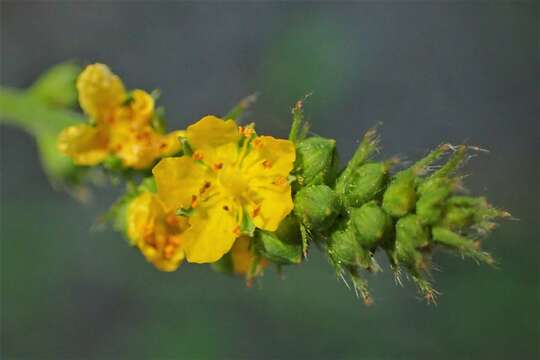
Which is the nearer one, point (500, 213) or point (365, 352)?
point (500, 213)

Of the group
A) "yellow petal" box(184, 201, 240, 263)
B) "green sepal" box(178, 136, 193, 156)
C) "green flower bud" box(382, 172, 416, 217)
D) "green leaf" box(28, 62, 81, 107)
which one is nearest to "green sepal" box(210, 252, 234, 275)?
"yellow petal" box(184, 201, 240, 263)

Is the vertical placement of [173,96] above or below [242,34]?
below

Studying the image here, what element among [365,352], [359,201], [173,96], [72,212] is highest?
[359,201]

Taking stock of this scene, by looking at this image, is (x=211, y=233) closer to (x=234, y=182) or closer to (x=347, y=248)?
(x=234, y=182)

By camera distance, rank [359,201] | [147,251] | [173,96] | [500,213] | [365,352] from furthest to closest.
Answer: [173,96] < [365,352] < [147,251] < [359,201] < [500,213]

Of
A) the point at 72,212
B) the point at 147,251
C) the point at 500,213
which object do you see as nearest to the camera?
the point at 500,213

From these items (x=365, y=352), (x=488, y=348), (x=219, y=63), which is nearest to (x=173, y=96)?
→ (x=219, y=63)

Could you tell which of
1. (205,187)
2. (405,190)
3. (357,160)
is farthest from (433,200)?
(205,187)

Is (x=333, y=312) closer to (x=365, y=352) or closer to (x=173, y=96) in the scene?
(x=365, y=352)

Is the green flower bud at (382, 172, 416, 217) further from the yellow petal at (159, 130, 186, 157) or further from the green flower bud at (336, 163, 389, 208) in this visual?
the yellow petal at (159, 130, 186, 157)
